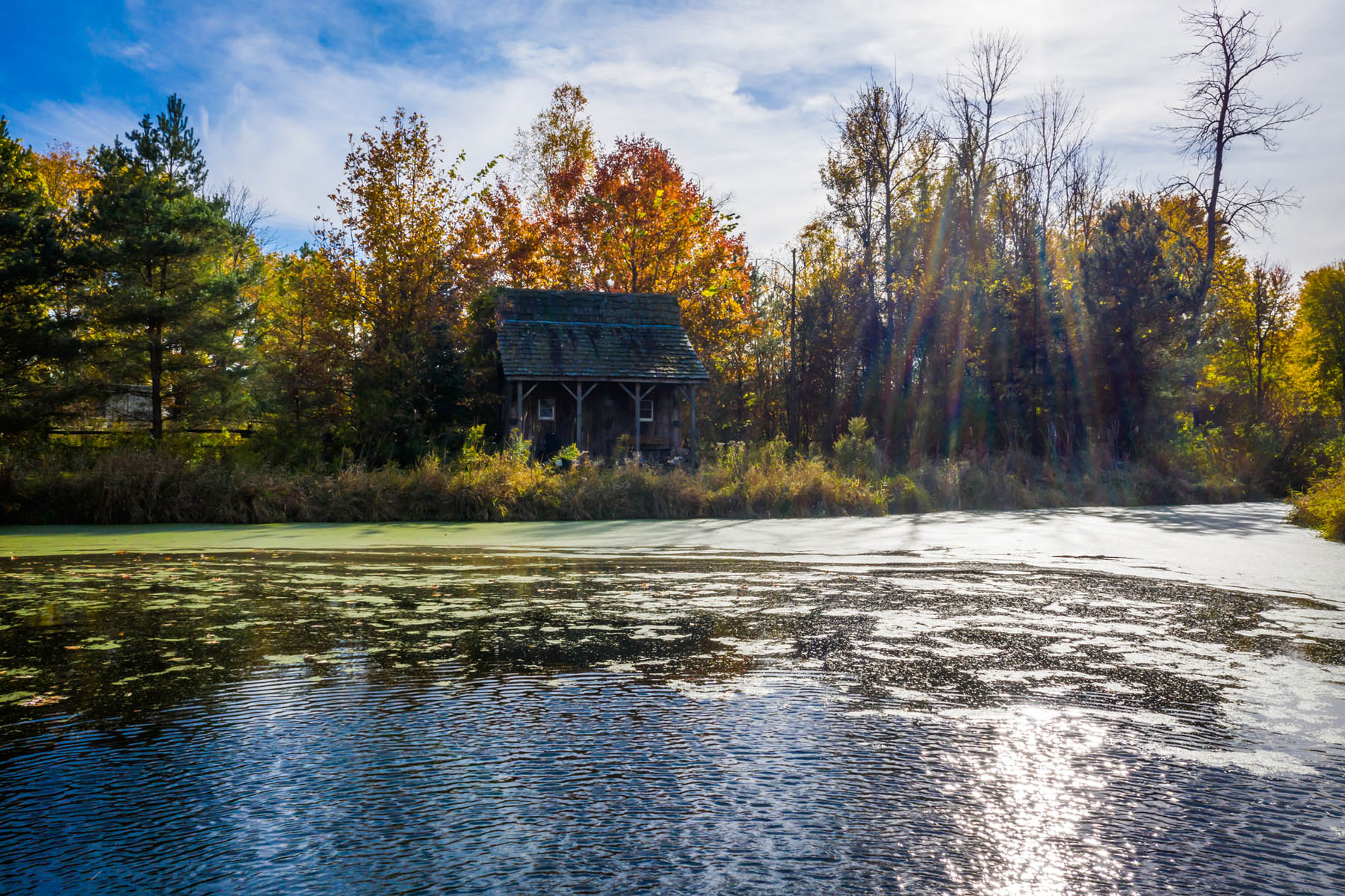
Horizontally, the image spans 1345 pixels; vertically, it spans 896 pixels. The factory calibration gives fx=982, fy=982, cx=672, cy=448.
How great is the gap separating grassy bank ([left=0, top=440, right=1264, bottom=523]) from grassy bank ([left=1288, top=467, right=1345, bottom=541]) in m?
5.67

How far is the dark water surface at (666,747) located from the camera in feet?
9.95

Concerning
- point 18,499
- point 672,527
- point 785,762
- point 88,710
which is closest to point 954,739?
point 785,762

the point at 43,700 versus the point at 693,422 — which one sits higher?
the point at 693,422

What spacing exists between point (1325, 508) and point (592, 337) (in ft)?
55.9

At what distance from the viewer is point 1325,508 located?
14047mm

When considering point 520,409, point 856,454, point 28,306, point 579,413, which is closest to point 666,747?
point 856,454

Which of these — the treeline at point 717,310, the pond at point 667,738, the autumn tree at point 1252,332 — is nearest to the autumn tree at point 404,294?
the treeline at point 717,310

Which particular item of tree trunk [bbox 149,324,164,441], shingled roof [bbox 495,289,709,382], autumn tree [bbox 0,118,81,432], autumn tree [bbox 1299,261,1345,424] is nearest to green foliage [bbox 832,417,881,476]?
shingled roof [bbox 495,289,709,382]

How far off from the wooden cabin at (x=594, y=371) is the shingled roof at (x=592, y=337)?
1.0 inches

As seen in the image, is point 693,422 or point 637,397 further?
point 693,422

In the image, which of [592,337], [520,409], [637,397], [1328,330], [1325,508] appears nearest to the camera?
[1325,508]

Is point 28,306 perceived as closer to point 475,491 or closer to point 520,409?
point 475,491

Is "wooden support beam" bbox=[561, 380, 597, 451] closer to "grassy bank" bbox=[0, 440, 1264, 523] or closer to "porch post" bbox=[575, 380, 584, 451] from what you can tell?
"porch post" bbox=[575, 380, 584, 451]

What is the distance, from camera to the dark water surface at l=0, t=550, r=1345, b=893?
3.03 metres
